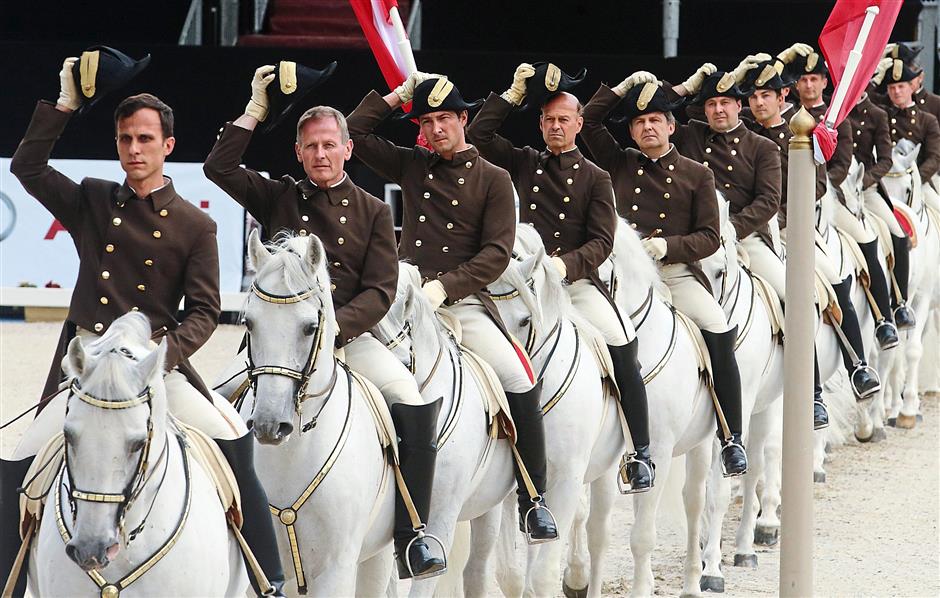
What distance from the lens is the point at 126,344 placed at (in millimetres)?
4164

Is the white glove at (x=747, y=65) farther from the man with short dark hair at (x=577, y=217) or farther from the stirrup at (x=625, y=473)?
the stirrup at (x=625, y=473)

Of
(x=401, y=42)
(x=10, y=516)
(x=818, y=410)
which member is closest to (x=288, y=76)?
(x=10, y=516)

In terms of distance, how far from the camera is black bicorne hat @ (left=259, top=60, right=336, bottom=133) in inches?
206

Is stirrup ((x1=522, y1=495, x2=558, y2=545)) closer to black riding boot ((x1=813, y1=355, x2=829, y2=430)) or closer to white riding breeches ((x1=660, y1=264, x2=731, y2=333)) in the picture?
white riding breeches ((x1=660, y1=264, x2=731, y2=333))

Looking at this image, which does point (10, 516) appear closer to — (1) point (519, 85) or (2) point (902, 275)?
(1) point (519, 85)

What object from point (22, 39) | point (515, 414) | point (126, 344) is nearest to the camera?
point (126, 344)

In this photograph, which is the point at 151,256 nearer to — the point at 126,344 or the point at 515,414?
the point at 126,344

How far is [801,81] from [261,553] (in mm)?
6323

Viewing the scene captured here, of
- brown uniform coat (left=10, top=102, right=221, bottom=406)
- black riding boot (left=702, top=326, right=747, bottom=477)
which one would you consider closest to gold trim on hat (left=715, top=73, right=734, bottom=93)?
black riding boot (left=702, top=326, right=747, bottom=477)

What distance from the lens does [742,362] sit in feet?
26.7

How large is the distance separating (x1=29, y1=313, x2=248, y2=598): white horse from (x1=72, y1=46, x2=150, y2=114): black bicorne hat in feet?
2.56

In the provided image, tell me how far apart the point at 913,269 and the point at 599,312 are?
551 centimetres

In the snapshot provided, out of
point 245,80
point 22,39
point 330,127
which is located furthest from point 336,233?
point 22,39

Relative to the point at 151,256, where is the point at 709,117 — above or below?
above
